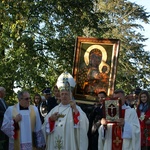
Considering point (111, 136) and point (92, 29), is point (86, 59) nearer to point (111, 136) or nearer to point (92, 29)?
point (111, 136)

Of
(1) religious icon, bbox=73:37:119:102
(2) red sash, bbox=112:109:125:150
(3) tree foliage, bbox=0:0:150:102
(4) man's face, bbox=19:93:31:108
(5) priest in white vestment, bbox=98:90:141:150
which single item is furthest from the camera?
(3) tree foliage, bbox=0:0:150:102

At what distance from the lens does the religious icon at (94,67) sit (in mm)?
13750

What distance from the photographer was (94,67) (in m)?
14.0

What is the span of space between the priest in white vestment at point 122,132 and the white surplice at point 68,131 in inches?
19.7

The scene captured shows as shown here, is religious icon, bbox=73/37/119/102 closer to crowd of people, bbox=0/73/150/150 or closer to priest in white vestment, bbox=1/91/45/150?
crowd of people, bbox=0/73/150/150

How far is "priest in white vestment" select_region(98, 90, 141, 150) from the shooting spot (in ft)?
29.7

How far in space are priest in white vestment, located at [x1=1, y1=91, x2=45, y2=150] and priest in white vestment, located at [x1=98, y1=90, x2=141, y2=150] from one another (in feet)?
4.29

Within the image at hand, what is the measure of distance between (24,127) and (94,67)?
5.63 metres

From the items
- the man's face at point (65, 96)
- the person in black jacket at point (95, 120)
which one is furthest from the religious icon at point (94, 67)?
the man's face at point (65, 96)

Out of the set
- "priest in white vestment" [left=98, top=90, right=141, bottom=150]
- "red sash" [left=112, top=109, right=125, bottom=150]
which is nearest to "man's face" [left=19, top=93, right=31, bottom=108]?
"priest in white vestment" [left=98, top=90, right=141, bottom=150]

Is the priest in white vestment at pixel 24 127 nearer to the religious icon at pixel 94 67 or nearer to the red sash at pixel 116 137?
the red sash at pixel 116 137

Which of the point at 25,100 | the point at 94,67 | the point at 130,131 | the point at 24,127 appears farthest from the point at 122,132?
the point at 94,67

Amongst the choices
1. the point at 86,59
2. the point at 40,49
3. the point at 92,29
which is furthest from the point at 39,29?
the point at 86,59

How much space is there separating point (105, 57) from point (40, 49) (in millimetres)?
7562
